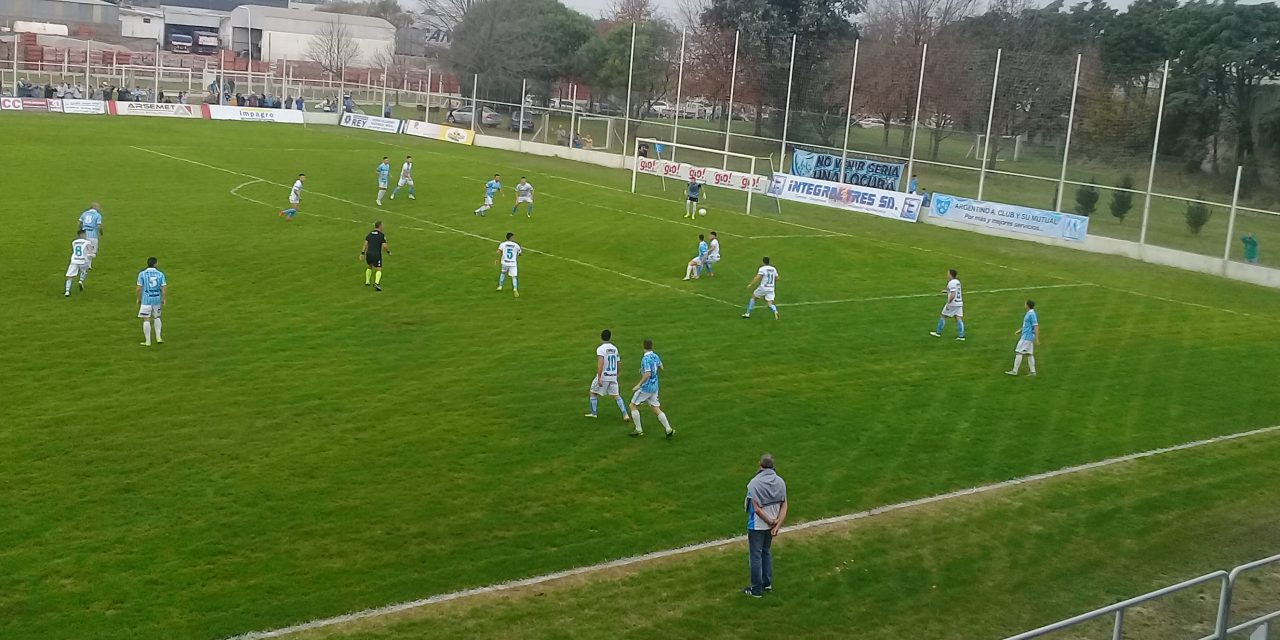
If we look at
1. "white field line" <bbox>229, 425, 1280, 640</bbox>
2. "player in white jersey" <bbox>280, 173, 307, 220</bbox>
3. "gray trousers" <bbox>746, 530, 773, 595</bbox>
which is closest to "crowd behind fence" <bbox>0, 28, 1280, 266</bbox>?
"white field line" <bbox>229, 425, 1280, 640</bbox>

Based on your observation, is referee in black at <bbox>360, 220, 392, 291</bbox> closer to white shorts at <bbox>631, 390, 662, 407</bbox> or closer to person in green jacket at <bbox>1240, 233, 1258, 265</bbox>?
white shorts at <bbox>631, 390, 662, 407</bbox>

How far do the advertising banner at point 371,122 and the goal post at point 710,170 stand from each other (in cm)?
2230

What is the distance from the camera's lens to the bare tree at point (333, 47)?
124375 mm

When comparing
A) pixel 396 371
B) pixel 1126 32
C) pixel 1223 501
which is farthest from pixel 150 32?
pixel 1223 501

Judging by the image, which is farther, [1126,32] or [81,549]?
[1126,32]

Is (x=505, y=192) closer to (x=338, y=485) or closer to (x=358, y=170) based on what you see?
(x=358, y=170)

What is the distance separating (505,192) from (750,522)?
3892 centimetres

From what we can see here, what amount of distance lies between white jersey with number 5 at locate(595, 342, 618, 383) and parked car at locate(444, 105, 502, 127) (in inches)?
2394

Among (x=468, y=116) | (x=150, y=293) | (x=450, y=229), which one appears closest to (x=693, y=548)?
(x=150, y=293)

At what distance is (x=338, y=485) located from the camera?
18.0 meters

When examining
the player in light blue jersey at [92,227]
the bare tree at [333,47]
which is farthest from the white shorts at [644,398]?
the bare tree at [333,47]

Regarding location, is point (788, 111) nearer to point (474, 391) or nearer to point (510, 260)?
point (510, 260)

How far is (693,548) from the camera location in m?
16.6

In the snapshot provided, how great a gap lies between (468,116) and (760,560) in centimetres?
7490
